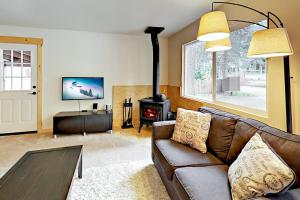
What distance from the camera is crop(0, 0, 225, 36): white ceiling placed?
2873 millimetres

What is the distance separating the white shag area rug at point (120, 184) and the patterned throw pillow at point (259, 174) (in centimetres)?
89

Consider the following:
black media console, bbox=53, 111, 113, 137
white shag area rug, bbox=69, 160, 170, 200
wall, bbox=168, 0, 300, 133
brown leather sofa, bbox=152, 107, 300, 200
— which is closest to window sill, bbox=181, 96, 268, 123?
wall, bbox=168, 0, 300, 133

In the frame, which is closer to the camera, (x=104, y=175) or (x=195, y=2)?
(x=104, y=175)

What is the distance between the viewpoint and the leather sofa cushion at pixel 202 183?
1264mm

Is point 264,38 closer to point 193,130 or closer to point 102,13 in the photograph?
point 193,130

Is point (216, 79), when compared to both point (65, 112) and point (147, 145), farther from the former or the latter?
point (65, 112)

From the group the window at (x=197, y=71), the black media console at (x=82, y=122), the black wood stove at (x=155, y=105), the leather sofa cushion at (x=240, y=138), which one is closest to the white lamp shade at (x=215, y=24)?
the leather sofa cushion at (x=240, y=138)

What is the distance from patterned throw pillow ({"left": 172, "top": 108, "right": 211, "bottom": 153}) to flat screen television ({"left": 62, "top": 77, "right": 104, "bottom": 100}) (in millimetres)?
2709

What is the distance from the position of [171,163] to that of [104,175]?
102cm

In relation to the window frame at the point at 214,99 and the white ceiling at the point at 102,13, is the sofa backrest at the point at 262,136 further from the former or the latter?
the white ceiling at the point at 102,13

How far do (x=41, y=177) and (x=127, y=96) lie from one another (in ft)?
11.1

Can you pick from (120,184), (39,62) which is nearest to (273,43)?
(120,184)

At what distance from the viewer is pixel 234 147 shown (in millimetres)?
1722

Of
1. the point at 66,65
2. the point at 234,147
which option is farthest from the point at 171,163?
the point at 66,65
